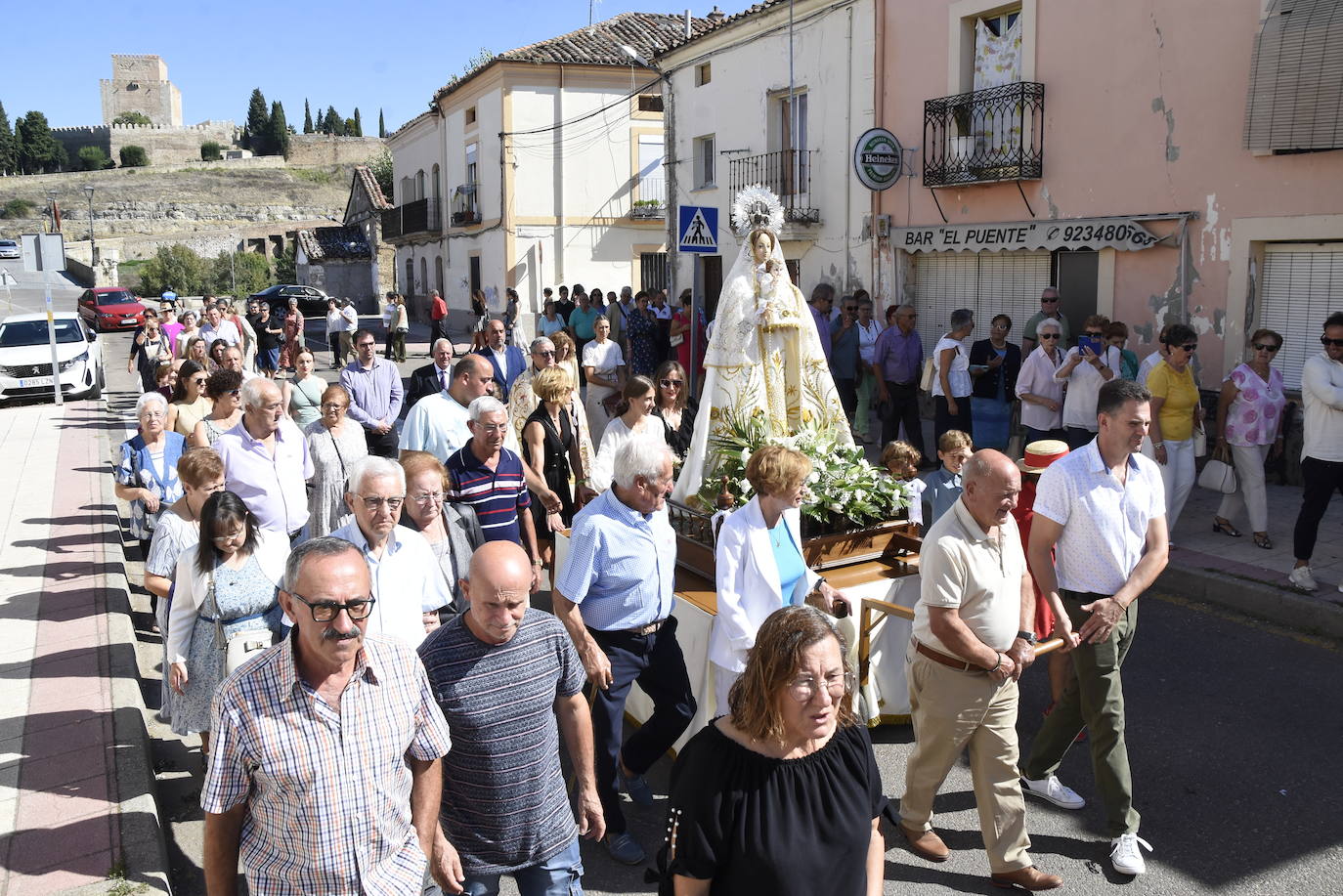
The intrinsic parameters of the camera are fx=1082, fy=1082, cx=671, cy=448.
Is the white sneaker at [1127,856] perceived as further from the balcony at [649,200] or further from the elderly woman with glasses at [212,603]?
the balcony at [649,200]

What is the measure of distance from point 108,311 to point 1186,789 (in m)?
40.8

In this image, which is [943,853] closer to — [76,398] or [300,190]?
[76,398]

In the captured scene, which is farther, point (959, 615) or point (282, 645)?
point (959, 615)

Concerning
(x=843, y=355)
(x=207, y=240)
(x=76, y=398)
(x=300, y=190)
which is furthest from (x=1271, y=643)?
(x=300, y=190)

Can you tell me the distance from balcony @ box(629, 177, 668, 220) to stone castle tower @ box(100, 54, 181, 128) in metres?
102

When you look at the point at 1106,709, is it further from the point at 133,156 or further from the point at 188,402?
the point at 133,156

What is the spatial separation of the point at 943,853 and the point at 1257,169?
29.5 feet

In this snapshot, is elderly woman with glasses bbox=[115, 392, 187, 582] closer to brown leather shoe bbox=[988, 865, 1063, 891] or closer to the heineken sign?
brown leather shoe bbox=[988, 865, 1063, 891]

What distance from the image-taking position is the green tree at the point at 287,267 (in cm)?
5397

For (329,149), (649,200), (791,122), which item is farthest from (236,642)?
(329,149)

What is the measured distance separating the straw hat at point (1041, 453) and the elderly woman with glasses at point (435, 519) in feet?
9.71

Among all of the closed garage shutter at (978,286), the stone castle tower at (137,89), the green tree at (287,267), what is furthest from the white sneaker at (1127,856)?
the stone castle tower at (137,89)

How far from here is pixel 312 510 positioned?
665 centimetres

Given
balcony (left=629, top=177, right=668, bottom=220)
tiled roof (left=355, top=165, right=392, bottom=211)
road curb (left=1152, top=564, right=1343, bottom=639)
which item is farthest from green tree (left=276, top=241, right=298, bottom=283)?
road curb (left=1152, top=564, right=1343, bottom=639)
